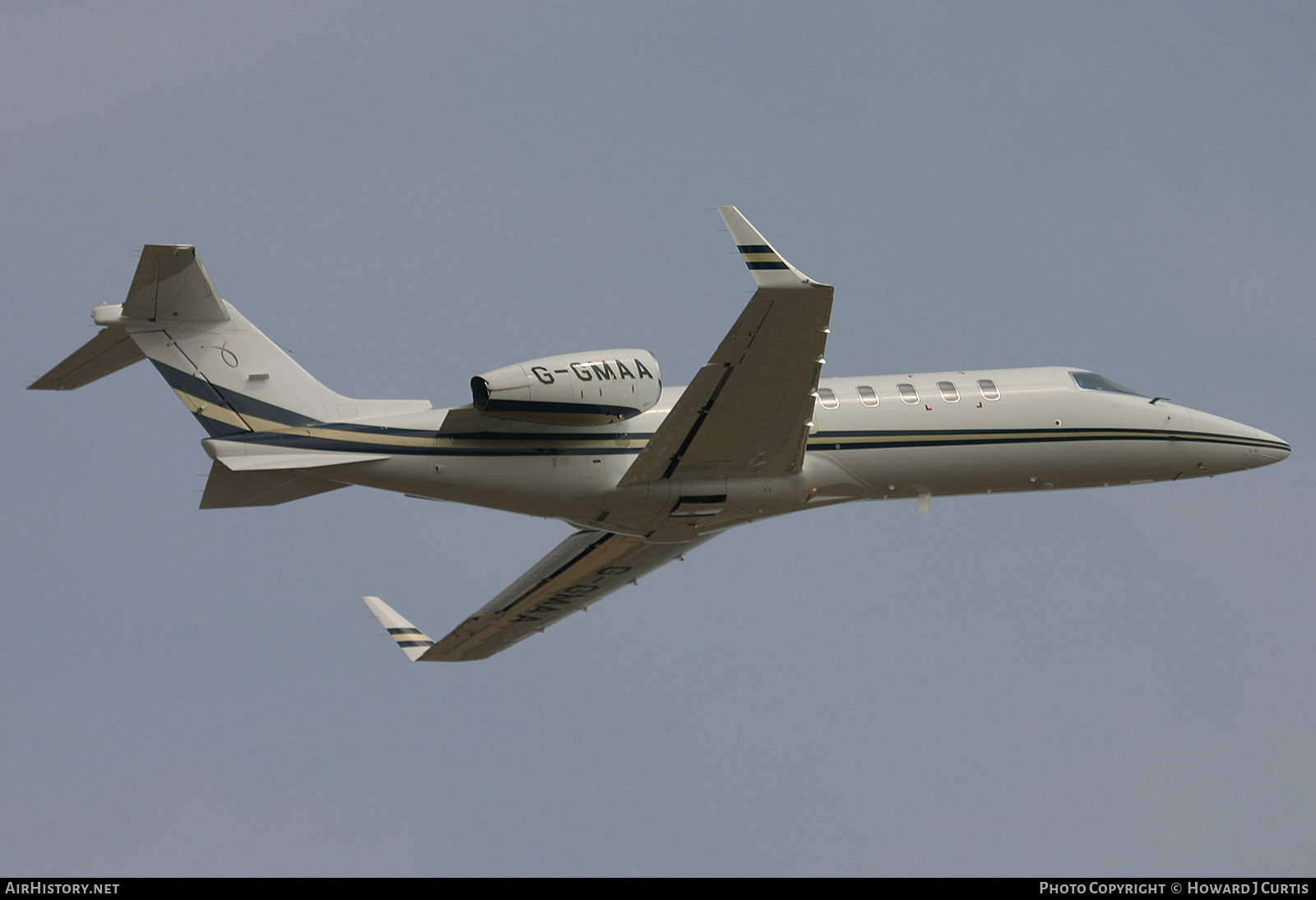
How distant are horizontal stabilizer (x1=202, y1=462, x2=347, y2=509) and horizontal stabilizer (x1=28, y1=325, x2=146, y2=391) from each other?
7.40 feet

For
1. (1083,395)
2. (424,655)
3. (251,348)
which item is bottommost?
(424,655)

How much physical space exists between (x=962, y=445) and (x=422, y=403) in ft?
30.8

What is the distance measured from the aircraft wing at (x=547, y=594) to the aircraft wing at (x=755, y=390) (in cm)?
333

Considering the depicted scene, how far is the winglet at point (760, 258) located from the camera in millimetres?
20859

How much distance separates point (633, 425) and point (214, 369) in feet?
21.7

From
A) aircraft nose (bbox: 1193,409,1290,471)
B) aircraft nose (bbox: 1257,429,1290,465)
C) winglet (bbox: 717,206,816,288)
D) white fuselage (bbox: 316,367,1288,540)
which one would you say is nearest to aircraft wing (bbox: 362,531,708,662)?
white fuselage (bbox: 316,367,1288,540)

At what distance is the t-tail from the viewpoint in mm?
23781

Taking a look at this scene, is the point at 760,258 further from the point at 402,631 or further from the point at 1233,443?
the point at 402,631

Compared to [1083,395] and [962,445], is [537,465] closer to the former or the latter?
[962,445]

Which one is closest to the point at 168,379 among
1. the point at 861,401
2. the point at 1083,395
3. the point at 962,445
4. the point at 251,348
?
the point at 251,348

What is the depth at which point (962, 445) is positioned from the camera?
27438mm

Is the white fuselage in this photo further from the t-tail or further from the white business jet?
the t-tail

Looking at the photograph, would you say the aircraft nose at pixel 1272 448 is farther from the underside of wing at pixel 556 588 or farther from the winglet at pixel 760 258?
the winglet at pixel 760 258

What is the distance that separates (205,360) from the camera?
24219 mm
